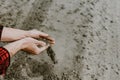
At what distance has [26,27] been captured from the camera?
110 inches

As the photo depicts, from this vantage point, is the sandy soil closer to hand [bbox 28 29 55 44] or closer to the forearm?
hand [bbox 28 29 55 44]

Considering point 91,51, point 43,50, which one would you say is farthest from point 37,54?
point 91,51

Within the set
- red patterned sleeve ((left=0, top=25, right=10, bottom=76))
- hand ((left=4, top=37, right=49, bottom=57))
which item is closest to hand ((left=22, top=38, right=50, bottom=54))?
hand ((left=4, top=37, right=49, bottom=57))

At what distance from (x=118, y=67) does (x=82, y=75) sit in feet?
1.18

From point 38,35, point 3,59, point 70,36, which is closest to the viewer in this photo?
point 3,59

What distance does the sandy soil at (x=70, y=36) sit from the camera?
8.04 ft

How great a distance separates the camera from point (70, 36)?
9.01ft

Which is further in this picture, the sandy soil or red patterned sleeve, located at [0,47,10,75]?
the sandy soil

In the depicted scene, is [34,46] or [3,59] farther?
[34,46]

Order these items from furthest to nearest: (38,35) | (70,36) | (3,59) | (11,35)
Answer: (70,36)
(38,35)
(11,35)
(3,59)

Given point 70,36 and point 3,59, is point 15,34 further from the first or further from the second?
point 70,36

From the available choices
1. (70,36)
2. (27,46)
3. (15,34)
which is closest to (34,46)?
(27,46)

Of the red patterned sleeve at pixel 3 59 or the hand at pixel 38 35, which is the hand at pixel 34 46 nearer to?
the hand at pixel 38 35

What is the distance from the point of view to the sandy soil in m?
2.45
